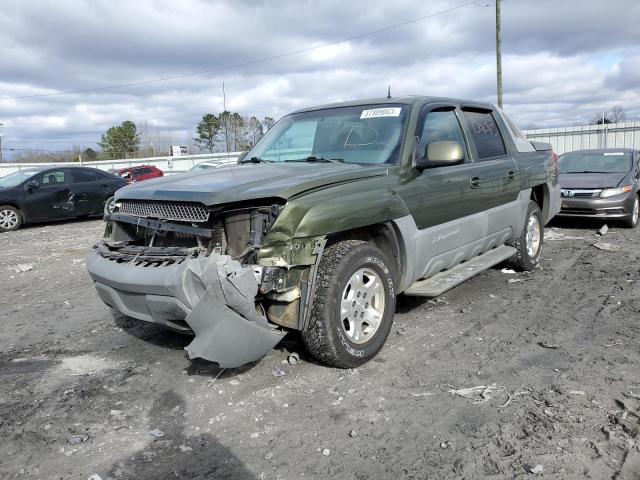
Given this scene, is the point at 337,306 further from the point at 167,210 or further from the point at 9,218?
the point at 9,218

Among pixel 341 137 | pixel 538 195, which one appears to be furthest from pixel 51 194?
pixel 538 195

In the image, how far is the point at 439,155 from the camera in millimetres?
4066

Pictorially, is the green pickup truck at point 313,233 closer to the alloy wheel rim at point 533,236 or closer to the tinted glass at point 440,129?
the tinted glass at point 440,129

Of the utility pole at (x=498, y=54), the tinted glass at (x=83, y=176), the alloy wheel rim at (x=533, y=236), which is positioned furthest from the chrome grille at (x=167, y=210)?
the utility pole at (x=498, y=54)

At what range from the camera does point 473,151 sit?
5.13m

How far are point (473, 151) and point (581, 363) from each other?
2.29 m

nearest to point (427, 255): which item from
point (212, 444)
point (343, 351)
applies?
point (343, 351)

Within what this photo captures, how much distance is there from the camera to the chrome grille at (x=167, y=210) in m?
3.32

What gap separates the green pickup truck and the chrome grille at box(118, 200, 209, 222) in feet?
0.03

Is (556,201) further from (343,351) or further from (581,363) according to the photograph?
(343,351)

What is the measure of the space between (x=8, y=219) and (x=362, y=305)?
454 inches

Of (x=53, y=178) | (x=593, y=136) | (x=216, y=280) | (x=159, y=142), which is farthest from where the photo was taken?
(x=159, y=142)

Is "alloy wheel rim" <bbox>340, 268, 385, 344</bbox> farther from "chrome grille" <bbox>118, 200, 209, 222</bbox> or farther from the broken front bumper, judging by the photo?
"chrome grille" <bbox>118, 200, 209, 222</bbox>

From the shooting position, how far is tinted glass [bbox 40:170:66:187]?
42.2 ft
